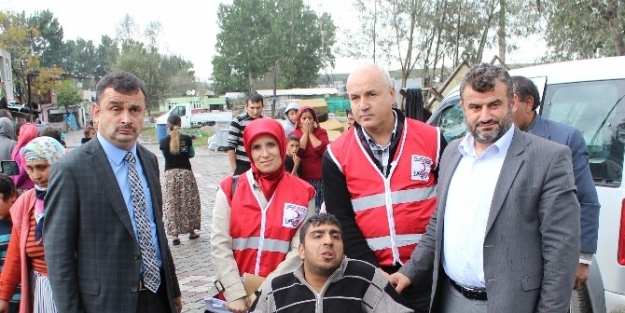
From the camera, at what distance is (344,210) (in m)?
2.93

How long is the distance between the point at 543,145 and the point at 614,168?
1.55 m

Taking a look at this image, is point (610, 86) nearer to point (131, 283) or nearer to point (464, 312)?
point (464, 312)

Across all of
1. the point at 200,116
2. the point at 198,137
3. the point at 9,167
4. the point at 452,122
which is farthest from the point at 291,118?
the point at 200,116

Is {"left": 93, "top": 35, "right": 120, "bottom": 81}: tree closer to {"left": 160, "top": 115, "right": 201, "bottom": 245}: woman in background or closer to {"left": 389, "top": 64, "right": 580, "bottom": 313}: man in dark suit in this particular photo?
{"left": 160, "top": 115, "right": 201, "bottom": 245}: woman in background

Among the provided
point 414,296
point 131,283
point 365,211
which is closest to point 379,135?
point 365,211

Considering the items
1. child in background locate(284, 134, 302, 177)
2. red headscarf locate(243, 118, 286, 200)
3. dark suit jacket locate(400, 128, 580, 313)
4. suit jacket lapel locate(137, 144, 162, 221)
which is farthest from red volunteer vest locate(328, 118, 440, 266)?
child in background locate(284, 134, 302, 177)

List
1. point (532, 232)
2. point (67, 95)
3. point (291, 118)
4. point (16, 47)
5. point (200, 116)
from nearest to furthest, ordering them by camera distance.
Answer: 1. point (532, 232)
2. point (291, 118)
3. point (16, 47)
4. point (200, 116)
5. point (67, 95)

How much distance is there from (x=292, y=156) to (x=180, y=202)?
6.62ft

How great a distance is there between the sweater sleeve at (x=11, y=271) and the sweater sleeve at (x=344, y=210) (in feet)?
6.25

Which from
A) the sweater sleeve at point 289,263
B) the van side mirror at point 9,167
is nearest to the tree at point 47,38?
the van side mirror at point 9,167

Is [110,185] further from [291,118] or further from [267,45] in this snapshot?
[267,45]

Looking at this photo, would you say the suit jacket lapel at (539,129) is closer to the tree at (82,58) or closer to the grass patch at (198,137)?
the grass patch at (198,137)

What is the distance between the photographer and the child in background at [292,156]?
6.65m

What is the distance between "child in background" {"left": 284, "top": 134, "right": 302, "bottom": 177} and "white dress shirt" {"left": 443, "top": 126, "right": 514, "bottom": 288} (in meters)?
4.21
